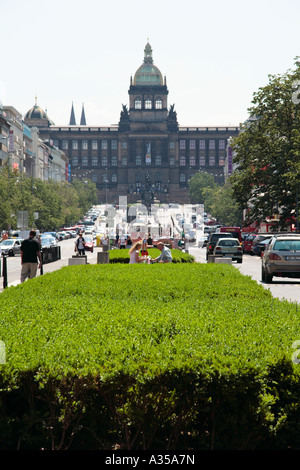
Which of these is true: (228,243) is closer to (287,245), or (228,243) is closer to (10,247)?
(287,245)

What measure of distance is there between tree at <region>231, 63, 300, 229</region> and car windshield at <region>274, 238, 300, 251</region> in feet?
101

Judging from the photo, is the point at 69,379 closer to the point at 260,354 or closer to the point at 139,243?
the point at 260,354

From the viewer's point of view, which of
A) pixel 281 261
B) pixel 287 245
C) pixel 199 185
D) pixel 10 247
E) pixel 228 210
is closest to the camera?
pixel 281 261

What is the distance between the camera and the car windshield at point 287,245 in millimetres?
27763

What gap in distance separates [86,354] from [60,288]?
585 cm

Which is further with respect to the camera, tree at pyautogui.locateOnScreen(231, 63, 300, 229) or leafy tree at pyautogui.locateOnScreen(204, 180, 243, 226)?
leafy tree at pyautogui.locateOnScreen(204, 180, 243, 226)

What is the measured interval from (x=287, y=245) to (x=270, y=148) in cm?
3341

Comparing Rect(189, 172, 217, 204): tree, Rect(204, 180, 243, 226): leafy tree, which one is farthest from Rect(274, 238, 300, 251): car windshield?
Rect(189, 172, 217, 204): tree

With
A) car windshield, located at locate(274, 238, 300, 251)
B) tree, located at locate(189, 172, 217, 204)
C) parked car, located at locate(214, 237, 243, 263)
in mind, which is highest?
tree, located at locate(189, 172, 217, 204)

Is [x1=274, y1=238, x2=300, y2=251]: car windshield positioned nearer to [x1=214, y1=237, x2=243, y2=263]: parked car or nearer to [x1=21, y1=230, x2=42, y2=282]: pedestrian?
[x1=21, y1=230, x2=42, y2=282]: pedestrian

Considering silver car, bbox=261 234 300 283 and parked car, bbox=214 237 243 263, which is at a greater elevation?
silver car, bbox=261 234 300 283

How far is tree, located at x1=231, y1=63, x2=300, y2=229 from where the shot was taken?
59.3 m

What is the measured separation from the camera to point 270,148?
60500 mm

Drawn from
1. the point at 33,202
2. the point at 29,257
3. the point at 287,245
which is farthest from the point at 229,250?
the point at 33,202
